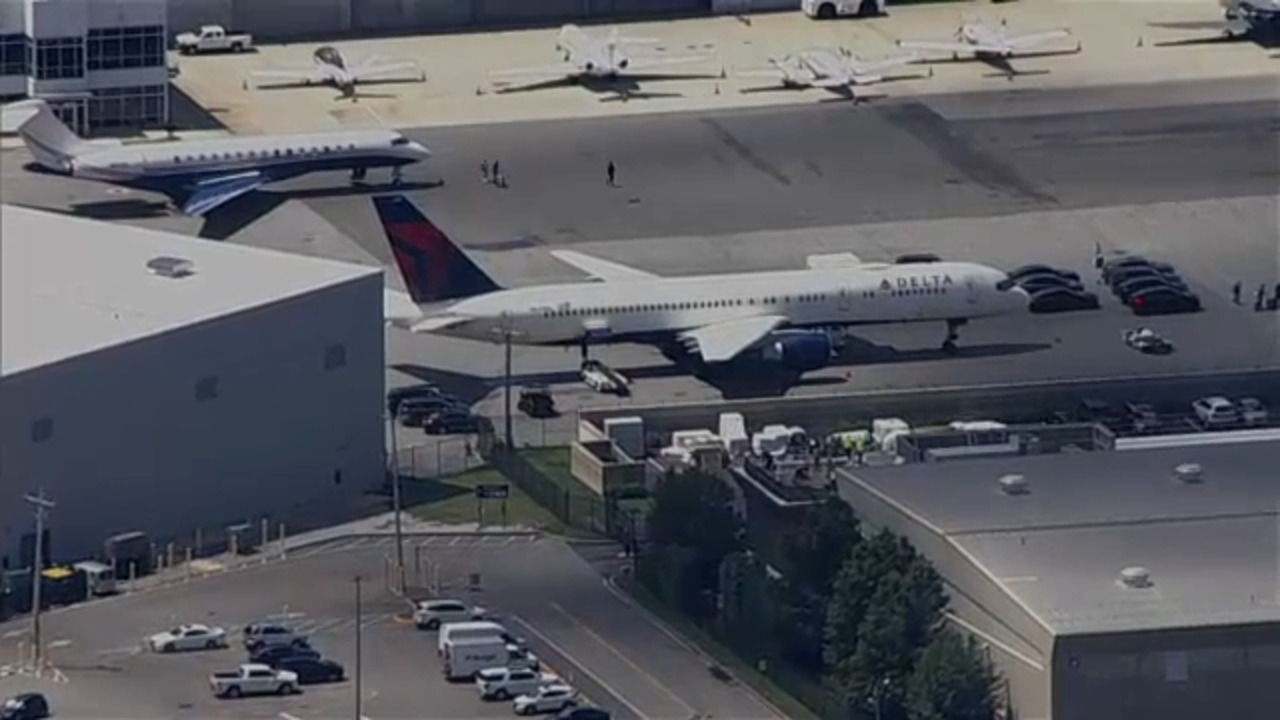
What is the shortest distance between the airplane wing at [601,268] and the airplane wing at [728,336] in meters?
3.01

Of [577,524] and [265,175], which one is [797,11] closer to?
[265,175]

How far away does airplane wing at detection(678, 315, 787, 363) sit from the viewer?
107 m

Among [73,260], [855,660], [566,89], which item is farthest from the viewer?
[566,89]

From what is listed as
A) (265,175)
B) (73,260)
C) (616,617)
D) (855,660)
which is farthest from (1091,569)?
(265,175)

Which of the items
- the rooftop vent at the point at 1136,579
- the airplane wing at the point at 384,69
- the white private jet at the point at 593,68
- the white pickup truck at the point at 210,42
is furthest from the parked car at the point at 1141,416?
the white pickup truck at the point at 210,42

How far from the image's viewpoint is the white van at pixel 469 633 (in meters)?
87.8

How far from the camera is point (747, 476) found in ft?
313

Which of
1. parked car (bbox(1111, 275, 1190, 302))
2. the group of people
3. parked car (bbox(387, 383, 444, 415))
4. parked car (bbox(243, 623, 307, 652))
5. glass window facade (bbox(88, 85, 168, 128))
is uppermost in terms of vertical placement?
glass window facade (bbox(88, 85, 168, 128))

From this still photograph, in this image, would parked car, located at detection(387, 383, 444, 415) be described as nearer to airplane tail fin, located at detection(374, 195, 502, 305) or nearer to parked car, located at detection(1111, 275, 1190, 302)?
airplane tail fin, located at detection(374, 195, 502, 305)

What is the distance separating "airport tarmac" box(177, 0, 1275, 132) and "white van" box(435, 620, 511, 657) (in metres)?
41.1

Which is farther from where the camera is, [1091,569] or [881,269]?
[881,269]

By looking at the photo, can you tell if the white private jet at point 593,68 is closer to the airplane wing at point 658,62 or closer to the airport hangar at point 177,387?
→ the airplane wing at point 658,62

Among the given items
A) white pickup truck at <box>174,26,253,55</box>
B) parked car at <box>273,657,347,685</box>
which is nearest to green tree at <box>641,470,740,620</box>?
parked car at <box>273,657,347,685</box>

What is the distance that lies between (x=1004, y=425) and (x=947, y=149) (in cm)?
2665
